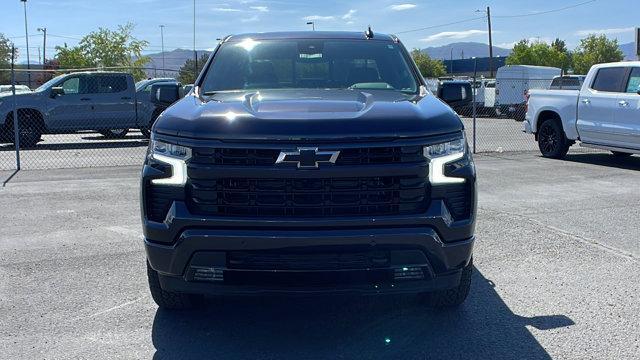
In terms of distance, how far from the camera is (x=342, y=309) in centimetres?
457

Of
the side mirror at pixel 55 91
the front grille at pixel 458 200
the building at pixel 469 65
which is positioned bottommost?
the front grille at pixel 458 200

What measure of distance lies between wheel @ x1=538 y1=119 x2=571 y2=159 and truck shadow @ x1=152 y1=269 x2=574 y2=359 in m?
9.09

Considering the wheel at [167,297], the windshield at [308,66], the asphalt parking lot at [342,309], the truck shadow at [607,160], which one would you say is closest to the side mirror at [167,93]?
the windshield at [308,66]

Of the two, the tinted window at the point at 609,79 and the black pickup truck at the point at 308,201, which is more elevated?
the tinted window at the point at 609,79

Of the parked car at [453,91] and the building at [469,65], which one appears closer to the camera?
the parked car at [453,91]

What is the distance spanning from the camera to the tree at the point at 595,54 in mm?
69500

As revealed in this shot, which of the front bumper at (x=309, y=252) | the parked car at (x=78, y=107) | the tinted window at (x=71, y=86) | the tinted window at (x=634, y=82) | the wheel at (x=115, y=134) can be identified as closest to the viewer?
the front bumper at (x=309, y=252)

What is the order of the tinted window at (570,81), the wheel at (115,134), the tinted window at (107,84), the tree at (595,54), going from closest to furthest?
the tinted window at (107,84) → the wheel at (115,134) → the tinted window at (570,81) → the tree at (595,54)

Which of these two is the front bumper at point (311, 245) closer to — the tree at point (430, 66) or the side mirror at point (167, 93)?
the side mirror at point (167, 93)

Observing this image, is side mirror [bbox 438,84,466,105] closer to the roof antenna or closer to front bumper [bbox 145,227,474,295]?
the roof antenna

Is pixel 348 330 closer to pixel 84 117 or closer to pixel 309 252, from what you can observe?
pixel 309 252

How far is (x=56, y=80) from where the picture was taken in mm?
17391

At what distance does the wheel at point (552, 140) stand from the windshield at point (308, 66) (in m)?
8.66

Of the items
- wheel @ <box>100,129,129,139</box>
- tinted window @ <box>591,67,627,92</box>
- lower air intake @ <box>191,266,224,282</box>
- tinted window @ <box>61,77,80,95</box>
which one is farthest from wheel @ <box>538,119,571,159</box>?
wheel @ <box>100,129,129,139</box>
